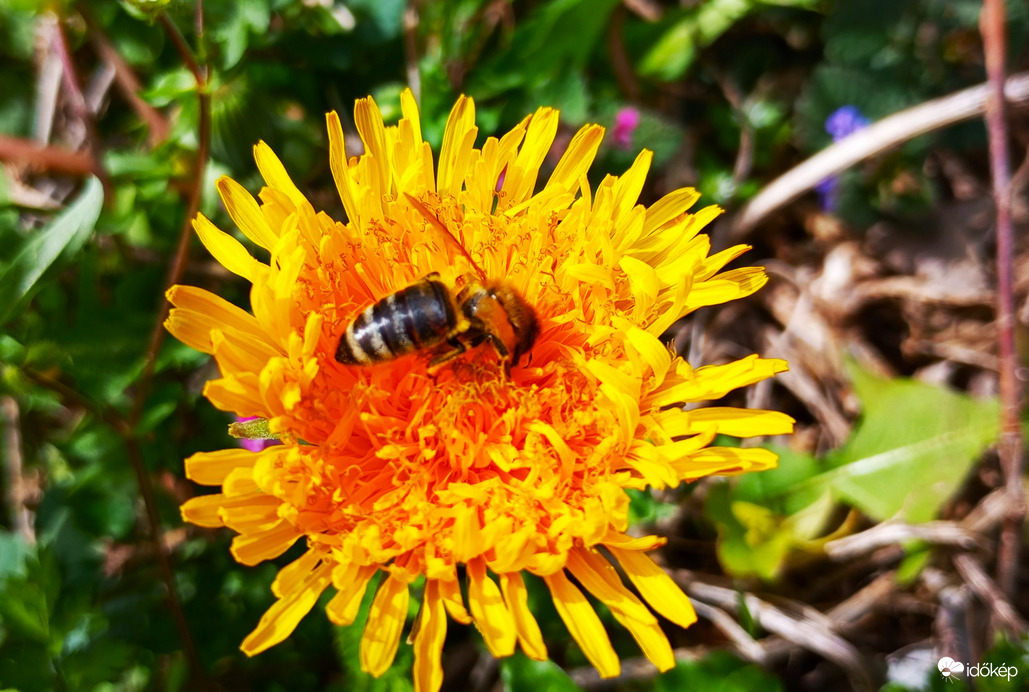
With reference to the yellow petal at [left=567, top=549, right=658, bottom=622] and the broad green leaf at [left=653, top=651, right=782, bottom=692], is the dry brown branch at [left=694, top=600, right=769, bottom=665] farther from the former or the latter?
the yellow petal at [left=567, top=549, right=658, bottom=622]

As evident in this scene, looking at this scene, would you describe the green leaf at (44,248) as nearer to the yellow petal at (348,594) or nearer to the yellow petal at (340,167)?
the yellow petal at (340,167)

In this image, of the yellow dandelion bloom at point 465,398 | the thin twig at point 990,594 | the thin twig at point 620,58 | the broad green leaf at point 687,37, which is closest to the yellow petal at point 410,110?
the yellow dandelion bloom at point 465,398

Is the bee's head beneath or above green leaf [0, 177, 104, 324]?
beneath

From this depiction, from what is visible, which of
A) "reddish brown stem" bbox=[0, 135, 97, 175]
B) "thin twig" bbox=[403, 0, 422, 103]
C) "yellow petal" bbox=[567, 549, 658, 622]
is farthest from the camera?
"thin twig" bbox=[403, 0, 422, 103]

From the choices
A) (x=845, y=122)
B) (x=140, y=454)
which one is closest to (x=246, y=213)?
(x=140, y=454)

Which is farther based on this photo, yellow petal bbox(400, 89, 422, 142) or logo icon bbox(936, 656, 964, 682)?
logo icon bbox(936, 656, 964, 682)

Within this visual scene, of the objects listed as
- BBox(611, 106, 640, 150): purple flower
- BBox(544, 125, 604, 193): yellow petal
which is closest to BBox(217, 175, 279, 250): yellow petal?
BBox(544, 125, 604, 193): yellow petal

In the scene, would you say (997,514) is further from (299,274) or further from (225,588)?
(225,588)

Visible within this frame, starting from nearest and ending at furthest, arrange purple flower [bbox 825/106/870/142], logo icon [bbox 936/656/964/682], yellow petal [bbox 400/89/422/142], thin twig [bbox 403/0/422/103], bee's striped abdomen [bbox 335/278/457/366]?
bee's striped abdomen [bbox 335/278/457/366]
yellow petal [bbox 400/89/422/142]
logo icon [bbox 936/656/964/682]
thin twig [bbox 403/0/422/103]
purple flower [bbox 825/106/870/142]
